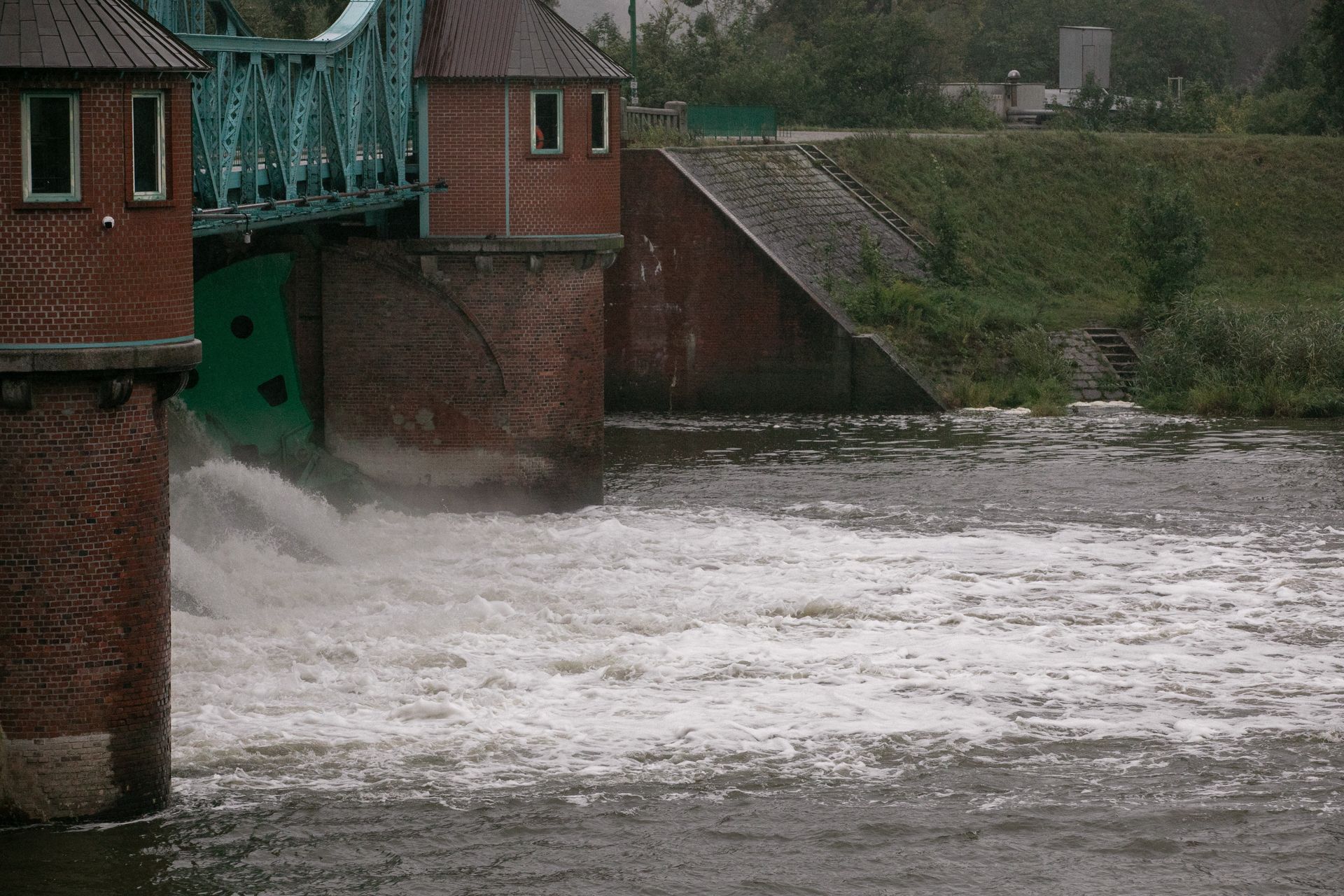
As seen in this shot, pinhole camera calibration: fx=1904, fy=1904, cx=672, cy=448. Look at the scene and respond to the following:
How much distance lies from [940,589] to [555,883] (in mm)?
9721

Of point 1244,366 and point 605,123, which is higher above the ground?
point 605,123

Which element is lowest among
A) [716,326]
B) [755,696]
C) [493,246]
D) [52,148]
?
[755,696]

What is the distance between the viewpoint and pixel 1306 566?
75.3 feet

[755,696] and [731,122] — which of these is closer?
[755,696]

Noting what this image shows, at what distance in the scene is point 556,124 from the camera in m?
27.1

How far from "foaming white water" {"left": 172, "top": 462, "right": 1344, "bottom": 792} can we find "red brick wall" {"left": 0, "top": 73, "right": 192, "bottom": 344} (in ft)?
12.2

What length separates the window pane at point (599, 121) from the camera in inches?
1086

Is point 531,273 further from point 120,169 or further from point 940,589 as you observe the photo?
point 120,169

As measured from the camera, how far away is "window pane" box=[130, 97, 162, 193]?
1391 cm

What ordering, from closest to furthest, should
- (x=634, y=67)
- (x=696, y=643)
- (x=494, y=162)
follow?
(x=696, y=643) < (x=494, y=162) < (x=634, y=67)

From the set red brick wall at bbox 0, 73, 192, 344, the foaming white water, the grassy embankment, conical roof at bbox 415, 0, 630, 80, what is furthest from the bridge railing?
red brick wall at bbox 0, 73, 192, 344

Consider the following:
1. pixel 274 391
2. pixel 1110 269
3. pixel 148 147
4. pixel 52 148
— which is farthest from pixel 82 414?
Answer: pixel 1110 269

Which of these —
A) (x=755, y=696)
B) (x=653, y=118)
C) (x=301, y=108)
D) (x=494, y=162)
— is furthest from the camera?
(x=653, y=118)

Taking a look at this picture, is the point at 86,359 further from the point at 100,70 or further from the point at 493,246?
the point at 493,246
